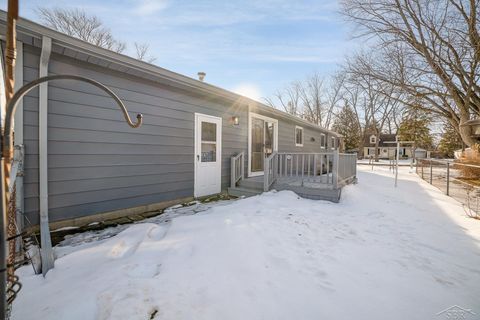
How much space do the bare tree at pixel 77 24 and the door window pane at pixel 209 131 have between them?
35.1 ft

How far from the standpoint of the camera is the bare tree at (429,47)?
888 cm

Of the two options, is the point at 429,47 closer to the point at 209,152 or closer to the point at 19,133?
the point at 209,152

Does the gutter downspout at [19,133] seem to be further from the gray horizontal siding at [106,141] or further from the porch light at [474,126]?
the porch light at [474,126]

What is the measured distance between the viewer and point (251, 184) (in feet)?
18.7

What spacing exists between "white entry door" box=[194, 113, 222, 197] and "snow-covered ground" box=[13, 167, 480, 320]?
1757 millimetres

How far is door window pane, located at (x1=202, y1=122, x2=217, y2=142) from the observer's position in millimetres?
5172

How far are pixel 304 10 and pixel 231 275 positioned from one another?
706 centimetres

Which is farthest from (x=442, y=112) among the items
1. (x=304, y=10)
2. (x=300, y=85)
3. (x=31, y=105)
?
(x=300, y=85)

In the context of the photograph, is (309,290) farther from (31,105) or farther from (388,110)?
(388,110)

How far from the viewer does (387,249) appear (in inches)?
106

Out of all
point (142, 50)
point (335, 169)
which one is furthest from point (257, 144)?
point (142, 50)

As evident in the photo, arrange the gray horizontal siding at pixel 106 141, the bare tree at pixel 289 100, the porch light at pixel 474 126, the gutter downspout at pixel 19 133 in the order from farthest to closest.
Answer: the bare tree at pixel 289 100 < the porch light at pixel 474 126 < the gray horizontal siding at pixel 106 141 < the gutter downspout at pixel 19 133
